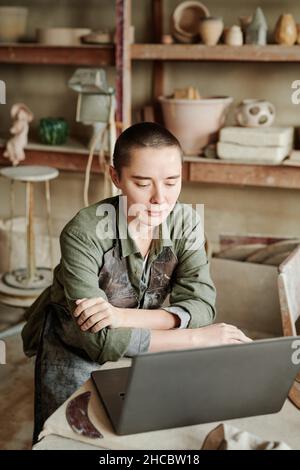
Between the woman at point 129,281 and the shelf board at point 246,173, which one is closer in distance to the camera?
the woman at point 129,281

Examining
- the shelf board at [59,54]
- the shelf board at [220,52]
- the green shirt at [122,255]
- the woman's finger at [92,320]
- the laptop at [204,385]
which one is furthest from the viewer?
the shelf board at [59,54]

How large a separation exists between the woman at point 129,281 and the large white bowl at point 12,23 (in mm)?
2335

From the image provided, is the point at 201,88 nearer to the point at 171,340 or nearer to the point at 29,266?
the point at 29,266

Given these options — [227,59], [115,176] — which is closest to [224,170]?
[227,59]

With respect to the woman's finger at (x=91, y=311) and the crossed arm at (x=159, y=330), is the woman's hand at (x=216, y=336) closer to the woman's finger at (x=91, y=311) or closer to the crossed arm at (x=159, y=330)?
the crossed arm at (x=159, y=330)

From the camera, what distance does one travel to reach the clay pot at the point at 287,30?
3018 millimetres

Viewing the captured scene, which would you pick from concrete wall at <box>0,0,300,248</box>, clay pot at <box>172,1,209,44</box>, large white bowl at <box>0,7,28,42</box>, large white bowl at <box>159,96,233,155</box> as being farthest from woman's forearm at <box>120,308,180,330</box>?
large white bowl at <box>0,7,28,42</box>

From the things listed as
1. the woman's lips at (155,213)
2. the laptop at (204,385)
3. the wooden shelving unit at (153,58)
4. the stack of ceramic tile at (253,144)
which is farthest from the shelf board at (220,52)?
the laptop at (204,385)

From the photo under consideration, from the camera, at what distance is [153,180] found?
4.67 ft

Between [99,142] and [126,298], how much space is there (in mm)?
1973

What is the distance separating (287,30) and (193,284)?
1949 mm

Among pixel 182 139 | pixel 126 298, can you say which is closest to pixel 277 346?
pixel 126 298

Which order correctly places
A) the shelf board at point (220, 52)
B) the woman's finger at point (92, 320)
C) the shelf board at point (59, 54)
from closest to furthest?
the woman's finger at point (92, 320)
the shelf board at point (220, 52)
the shelf board at point (59, 54)
